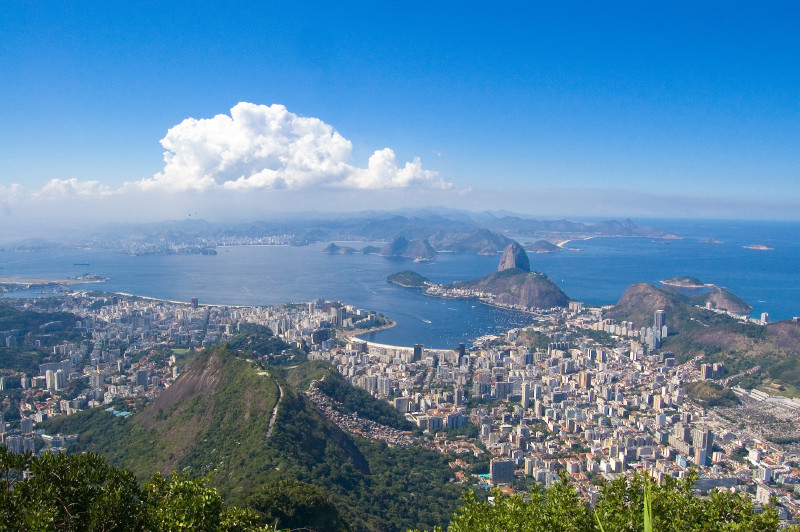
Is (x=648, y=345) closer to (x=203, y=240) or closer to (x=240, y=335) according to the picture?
(x=240, y=335)

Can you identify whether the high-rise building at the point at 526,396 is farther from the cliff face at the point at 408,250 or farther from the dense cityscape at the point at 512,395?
the cliff face at the point at 408,250

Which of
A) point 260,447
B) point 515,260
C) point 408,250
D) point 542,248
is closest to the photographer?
point 260,447

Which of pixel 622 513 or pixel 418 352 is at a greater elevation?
pixel 622 513

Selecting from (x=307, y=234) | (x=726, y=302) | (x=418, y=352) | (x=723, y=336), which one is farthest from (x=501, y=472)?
(x=307, y=234)

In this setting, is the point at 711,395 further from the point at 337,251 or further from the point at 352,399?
the point at 337,251

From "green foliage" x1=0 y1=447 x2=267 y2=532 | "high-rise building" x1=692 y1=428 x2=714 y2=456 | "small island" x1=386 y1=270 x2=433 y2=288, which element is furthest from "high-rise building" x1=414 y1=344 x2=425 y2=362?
"small island" x1=386 y1=270 x2=433 y2=288

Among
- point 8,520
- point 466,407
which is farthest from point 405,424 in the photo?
point 8,520
